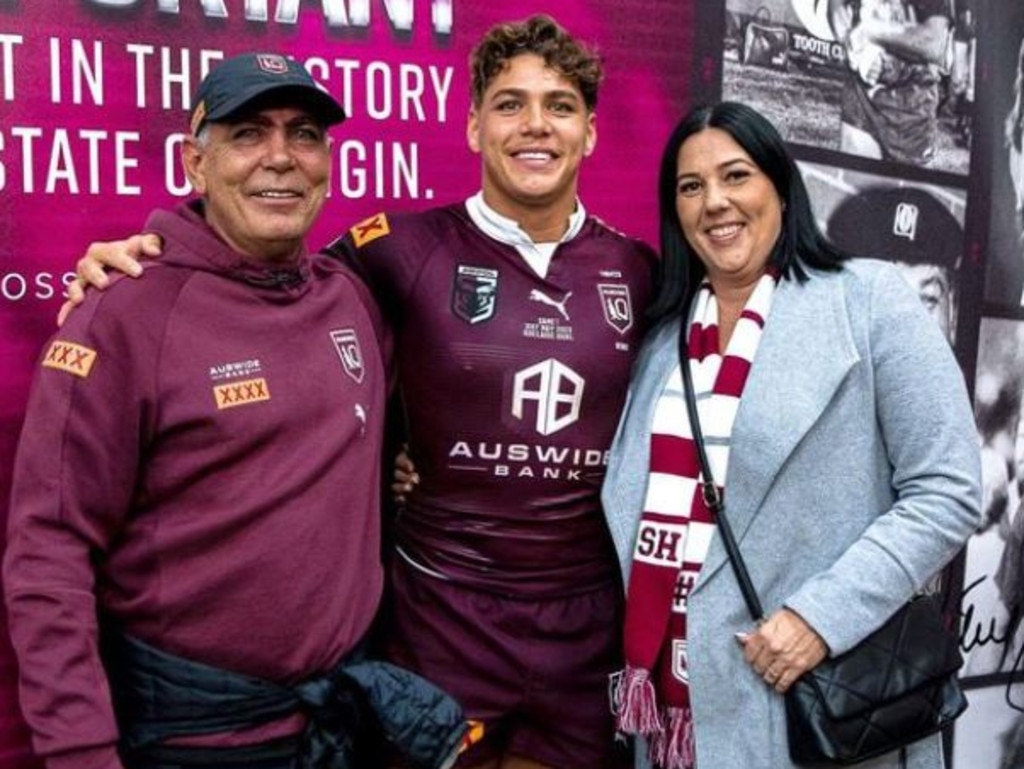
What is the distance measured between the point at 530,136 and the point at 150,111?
0.65 meters

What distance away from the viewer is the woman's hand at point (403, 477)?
2.13 meters

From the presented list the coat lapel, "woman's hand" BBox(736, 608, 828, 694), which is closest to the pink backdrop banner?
the coat lapel

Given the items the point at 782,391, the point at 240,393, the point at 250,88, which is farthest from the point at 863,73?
the point at 240,393

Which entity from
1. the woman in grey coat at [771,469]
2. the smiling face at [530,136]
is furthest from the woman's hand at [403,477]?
the smiling face at [530,136]

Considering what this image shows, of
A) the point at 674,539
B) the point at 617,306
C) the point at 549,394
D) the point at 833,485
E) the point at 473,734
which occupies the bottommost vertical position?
the point at 473,734

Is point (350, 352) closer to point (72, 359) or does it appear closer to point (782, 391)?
point (72, 359)

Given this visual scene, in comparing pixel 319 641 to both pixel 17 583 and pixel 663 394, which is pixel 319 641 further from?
pixel 663 394

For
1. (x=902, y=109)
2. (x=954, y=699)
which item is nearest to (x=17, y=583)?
(x=954, y=699)

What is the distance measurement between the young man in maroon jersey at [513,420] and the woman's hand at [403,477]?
0.6 inches

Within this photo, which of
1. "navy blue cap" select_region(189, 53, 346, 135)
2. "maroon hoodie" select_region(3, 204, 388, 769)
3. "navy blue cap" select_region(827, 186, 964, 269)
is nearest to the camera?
"maroon hoodie" select_region(3, 204, 388, 769)

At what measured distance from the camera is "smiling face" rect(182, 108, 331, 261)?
177cm

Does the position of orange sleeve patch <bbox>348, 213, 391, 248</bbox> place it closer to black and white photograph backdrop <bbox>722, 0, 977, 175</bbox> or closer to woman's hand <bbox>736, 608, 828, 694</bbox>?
woman's hand <bbox>736, 608, 828, 694</bbox>

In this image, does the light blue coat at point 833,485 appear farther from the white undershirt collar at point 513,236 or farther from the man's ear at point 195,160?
the man's ear at point 195,160

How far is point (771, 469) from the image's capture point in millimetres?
1885
